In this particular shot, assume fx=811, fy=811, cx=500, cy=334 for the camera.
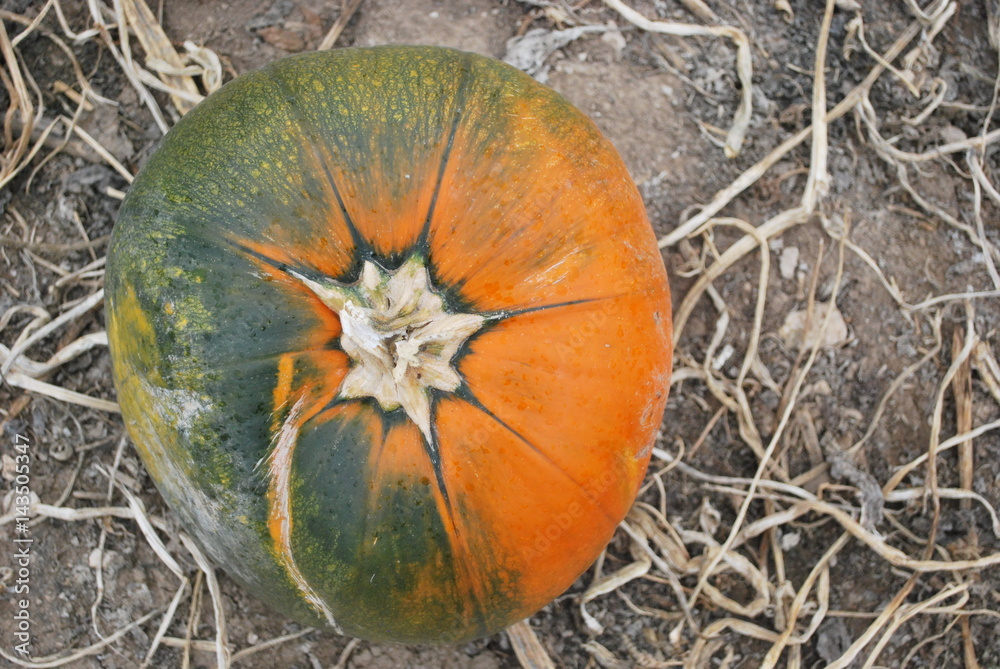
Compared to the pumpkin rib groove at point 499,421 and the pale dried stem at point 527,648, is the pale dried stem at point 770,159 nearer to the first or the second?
the pumpkin rib groove at point 499,421

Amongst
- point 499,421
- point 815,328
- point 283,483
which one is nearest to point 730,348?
point 815,328

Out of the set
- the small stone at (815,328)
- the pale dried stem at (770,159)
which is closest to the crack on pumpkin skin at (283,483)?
the pale dried stem at (770,159)

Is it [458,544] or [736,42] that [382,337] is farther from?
[736,42]

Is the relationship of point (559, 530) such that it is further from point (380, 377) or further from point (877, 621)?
point (877, 621)

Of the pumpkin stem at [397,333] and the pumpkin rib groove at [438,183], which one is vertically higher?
the pumpkin rib groove at [438,183]

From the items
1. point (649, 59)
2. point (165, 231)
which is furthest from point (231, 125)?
point (649, 59)

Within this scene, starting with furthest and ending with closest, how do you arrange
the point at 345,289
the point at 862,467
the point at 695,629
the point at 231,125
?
1. the point at 862,467
2. the point at 695,629
3. the point at 231,125
4. the point at 345,289
